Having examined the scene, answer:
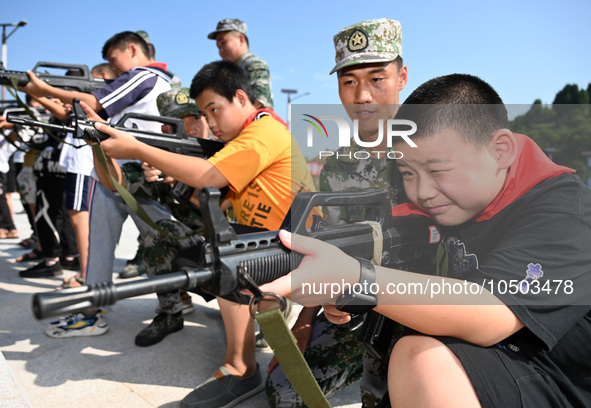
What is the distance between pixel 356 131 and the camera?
2219 millimetres

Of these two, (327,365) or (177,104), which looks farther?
(177,104)

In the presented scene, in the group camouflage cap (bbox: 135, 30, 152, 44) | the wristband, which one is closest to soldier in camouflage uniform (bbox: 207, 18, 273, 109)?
camouflage cap (bbox: 135, 30, 152, 44)

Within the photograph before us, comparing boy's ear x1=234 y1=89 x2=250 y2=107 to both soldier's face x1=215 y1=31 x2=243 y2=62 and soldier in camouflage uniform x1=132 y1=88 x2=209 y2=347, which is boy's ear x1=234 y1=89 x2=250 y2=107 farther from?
soldier's face x1=215 y1=31 x2=243 y2=62

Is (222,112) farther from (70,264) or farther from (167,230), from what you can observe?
(70,264)

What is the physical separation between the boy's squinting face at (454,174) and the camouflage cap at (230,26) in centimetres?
421

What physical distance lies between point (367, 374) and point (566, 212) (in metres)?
1.07

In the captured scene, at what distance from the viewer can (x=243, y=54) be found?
17.6ft

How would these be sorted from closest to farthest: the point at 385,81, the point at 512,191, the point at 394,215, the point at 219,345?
the point at 512,191
the point at 394,215
the point at 385,81
the point at 219,345

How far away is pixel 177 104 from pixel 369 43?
1903 mm

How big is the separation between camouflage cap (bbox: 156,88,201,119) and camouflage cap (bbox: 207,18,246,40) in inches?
74.3

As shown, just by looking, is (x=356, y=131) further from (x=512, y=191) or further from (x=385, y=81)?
(x=512, y=191)

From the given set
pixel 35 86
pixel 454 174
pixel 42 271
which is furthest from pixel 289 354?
pixel 42 271

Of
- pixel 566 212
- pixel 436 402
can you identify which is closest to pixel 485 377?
pixel 436 402

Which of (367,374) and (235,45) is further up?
(235,45)
